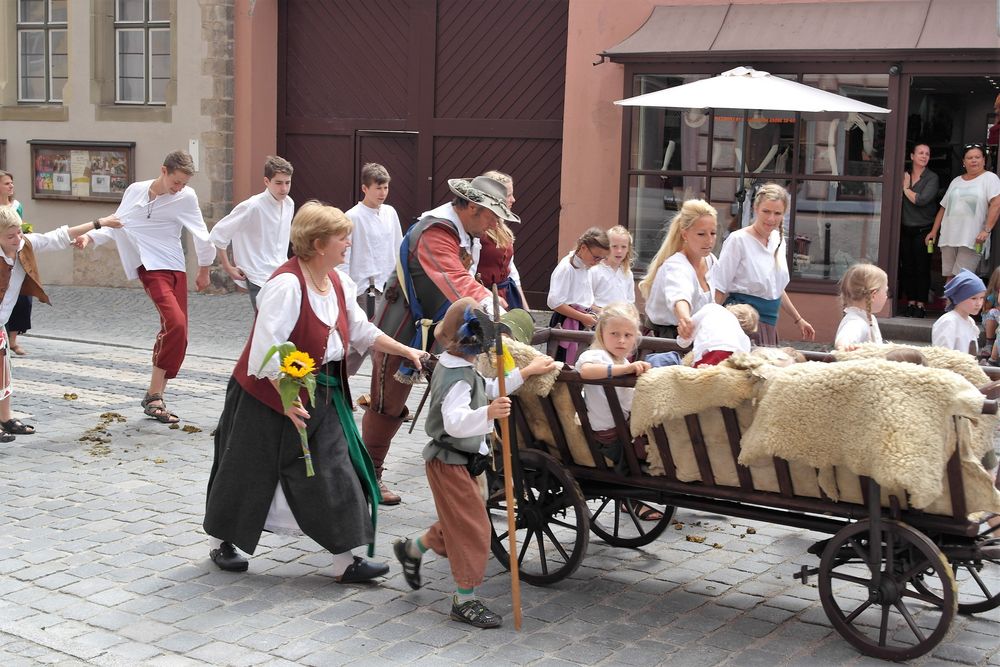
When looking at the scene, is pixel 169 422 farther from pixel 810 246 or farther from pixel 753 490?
pixel 810 246

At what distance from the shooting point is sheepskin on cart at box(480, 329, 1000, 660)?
4457 mm

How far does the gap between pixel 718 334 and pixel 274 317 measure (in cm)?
193

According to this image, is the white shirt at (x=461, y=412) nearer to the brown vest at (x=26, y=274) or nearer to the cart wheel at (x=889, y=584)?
the cart wheel at (x=889, y=584)

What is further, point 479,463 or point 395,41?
point 395,41

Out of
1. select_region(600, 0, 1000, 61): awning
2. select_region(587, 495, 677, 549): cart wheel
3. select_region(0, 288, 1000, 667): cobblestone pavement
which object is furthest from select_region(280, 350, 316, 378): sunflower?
select_region(600, 0, 1000, 61): awning

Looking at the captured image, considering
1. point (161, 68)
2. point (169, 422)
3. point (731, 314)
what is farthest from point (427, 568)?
point (161, 68)

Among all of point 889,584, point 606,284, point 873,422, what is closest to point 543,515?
point 889,584

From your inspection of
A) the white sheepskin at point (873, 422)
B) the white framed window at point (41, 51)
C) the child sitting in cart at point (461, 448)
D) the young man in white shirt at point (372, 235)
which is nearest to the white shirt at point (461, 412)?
the child sitting in cart at point (461, 448)

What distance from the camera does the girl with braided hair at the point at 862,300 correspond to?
613cm

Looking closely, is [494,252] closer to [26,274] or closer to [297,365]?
[297,365]

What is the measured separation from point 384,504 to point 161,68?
39.5ft

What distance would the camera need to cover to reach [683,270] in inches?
269

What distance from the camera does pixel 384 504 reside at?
22.7 feet

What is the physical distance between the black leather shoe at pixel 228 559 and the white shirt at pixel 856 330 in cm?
285
